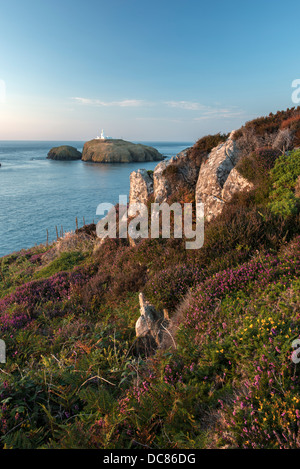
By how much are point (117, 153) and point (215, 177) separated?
412 feet

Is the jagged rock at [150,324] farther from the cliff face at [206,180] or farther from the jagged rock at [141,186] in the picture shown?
the jagged rock at [141,186]

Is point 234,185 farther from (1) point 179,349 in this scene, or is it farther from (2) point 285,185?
(1) point 179,349

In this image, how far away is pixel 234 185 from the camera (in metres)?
10.4

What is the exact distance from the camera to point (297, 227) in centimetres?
688

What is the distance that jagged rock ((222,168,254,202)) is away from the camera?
32.5ft

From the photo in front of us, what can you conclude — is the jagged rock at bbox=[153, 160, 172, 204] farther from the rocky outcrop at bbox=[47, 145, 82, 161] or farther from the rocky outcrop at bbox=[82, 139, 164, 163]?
the rocky outcrop at bbox=[47, 145, 82, 161]

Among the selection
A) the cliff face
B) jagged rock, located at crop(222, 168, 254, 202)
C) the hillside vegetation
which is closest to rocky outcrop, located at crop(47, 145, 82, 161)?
the cliff face

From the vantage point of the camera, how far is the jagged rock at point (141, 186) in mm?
16969

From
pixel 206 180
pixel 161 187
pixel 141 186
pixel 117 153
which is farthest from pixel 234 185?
pixel 117 153

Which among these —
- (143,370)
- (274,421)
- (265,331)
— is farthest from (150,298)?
(274,421)

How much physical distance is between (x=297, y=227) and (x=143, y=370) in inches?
223

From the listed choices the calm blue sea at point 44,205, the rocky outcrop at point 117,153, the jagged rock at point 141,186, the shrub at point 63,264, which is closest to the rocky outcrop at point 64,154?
the rocky outcrop at point 117,153

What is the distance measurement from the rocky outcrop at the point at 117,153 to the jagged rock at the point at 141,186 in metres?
114
